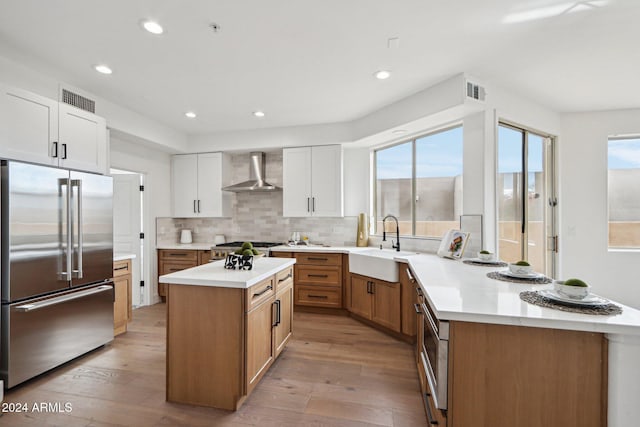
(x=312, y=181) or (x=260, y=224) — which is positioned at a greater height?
(x=312, y=181)

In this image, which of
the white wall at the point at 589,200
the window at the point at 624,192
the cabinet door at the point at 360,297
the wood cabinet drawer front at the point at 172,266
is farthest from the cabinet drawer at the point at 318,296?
the window at the point at 624,192

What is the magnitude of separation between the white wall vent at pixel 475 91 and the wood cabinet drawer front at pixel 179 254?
4105 millimetres

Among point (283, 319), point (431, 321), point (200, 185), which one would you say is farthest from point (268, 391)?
point (200, 185)

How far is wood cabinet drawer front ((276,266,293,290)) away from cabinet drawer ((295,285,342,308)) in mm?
1244

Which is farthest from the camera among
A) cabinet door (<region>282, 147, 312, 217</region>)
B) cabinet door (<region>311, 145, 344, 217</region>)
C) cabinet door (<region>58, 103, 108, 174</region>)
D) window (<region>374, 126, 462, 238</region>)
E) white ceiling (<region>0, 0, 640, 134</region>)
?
cabinet door (<region>282, 147, 312, 217</region>)

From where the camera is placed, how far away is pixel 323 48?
232 centimetres

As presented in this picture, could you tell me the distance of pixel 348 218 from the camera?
457 centimetres

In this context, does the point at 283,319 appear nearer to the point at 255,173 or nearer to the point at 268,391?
the point at 268,391

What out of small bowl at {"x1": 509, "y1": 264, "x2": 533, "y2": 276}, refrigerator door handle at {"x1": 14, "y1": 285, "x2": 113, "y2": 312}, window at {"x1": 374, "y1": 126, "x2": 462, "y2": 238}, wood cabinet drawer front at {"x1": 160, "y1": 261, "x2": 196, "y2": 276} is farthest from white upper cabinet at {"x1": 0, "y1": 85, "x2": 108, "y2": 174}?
small bowl at {"x1": 509, "y1": 264, "x2": 533, "y2": 276}

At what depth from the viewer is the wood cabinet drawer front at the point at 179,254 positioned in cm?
450

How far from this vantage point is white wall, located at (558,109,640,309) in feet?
11.7

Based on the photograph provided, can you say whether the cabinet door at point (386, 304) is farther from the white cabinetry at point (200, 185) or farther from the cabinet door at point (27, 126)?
the cabinet door at point (27, 126)

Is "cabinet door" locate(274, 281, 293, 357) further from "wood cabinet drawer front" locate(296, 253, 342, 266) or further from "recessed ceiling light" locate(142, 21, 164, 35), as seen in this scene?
"recessed ceiling light" locate(142, 21, 164, 35)

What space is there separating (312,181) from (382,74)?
6.64ft
